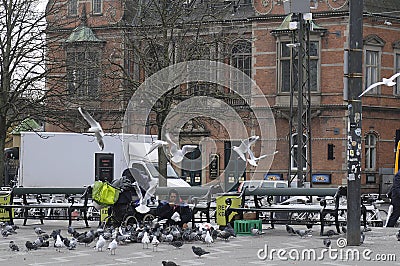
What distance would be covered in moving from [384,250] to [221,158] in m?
35.1

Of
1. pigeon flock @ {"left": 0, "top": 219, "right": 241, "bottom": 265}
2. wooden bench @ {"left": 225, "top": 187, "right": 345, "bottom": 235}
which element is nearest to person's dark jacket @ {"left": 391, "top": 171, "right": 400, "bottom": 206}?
wooden bench @ {"left": 225, "top": 187, "right": 345, "bottom": 235}

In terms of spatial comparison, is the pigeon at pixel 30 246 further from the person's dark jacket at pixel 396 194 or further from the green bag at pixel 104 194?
the person's dark jacket at pixel 396 194

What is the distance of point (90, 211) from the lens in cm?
2512

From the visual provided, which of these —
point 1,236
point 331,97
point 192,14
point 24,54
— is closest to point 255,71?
point 331,97

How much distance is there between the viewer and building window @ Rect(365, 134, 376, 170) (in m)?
48.9

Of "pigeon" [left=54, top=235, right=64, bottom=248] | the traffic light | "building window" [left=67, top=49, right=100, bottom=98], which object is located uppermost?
"building window" [left=67, top=49, right=100, bottom=98]

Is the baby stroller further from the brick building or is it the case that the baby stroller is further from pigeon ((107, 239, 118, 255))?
the brick building

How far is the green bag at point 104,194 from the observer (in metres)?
17.8

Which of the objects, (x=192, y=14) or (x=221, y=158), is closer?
(x=192, y=14)

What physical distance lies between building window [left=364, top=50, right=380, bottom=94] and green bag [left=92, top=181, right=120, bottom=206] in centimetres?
3301

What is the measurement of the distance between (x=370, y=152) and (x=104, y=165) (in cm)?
1867

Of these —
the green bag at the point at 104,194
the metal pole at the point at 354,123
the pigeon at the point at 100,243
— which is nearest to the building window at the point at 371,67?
the green bag at the point at 104,194

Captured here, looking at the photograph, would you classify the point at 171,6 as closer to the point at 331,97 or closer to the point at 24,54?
the point at 24,54

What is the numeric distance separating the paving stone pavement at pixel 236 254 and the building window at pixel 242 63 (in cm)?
2151
